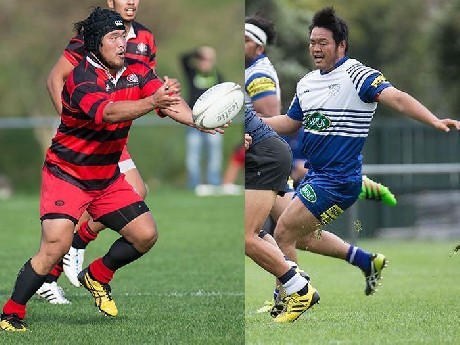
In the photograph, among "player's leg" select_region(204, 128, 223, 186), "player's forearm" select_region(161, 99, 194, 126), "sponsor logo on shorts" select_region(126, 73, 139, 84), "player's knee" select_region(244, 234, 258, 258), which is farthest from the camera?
"player's leg" select_region(204, 128, 223, 186)

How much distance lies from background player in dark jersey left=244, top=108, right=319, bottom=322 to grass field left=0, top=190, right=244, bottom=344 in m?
0.36

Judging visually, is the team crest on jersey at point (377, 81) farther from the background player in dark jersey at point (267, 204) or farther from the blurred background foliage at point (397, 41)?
the blurred background foliage at point (397, 41)

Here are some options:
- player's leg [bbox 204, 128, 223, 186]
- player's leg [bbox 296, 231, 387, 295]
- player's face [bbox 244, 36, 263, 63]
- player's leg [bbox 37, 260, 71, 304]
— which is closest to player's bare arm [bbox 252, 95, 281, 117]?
player's face [bbox 244, 36, 263, 63]

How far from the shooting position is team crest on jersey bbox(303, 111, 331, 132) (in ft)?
25.7

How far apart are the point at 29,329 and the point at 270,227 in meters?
5.05

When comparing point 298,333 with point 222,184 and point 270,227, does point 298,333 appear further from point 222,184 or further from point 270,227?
point 222,184

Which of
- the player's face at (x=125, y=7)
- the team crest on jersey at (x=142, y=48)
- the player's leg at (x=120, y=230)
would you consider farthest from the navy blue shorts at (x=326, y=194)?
the player's face at (x=125, y=7)

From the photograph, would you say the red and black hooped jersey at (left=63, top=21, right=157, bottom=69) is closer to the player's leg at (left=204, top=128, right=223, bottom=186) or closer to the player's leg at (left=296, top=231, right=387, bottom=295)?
the player's leg at (left=296, top=231, right=387, bottom=295)

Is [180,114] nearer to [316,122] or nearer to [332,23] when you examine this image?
[316,122]

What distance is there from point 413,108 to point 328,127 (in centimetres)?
91

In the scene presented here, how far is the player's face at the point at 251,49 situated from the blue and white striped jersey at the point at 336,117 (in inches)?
23.1

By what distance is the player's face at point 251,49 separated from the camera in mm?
8523

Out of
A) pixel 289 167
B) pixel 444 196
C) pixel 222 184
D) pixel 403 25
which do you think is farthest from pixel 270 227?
pixel 403 25

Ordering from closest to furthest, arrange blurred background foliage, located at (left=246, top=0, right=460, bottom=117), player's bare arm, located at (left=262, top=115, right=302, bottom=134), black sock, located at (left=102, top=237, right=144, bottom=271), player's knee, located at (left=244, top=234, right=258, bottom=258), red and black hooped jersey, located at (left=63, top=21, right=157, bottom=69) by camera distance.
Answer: player's knee, located at (left=244, top=234, right=258, bottom=258) < black sock, located at (left=102, top=237, right=144, bottom=271) < player's bare arm, located at (left=262, top=115, right=302, bottom=134) < red and black hooped jersey, located at (left=63, top=21, right=157, bottom=69) < blurred background foliage, located at (left=246, top=0, right=460, bottom=117)
